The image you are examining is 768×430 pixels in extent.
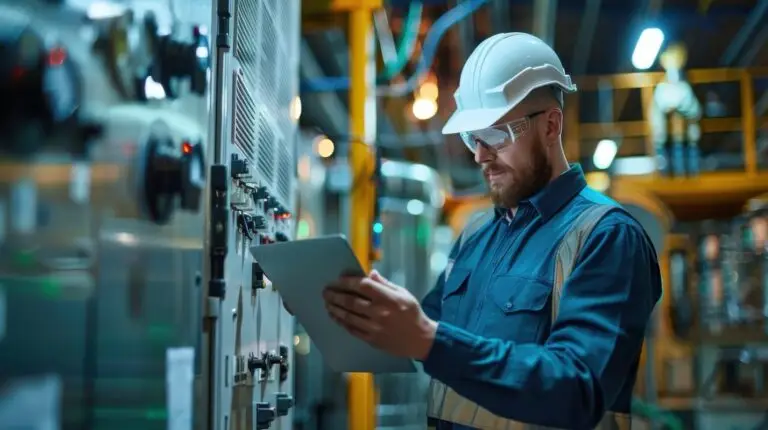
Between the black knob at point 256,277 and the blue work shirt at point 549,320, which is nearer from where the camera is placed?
the blue work shirt at point 549,320

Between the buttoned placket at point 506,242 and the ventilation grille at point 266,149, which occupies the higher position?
the ventilation grille at point 266,149

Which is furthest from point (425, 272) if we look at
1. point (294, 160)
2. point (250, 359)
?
point (250, 359)

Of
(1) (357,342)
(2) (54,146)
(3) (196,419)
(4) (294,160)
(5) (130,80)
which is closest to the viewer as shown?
(2) (54,146)

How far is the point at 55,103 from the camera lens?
1112mm

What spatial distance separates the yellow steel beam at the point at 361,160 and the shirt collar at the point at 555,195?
2464 mm

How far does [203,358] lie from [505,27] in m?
5.95

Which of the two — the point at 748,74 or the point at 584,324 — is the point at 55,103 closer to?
the point at 584,324

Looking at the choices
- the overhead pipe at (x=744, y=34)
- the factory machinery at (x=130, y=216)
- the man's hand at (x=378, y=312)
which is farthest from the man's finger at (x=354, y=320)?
the overhead pipe at (x=744, y=34)

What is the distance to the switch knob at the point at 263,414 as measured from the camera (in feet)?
7.27

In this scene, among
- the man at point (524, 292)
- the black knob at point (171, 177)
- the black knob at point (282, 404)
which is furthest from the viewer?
the black knob at point (282, 404)

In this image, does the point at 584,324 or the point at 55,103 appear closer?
the point at 55,103

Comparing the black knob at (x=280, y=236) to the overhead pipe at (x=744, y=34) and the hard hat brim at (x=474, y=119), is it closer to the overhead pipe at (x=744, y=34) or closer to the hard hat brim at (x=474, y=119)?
the hard hat brim at (x=474, y=119)

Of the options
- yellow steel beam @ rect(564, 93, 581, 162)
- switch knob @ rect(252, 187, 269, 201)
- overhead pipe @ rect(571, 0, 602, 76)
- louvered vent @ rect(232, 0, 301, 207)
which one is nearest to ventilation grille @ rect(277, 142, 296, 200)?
louvered vent @ rect(232, 0, 301, 207)

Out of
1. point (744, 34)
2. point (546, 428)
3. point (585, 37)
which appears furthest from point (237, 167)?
point (744, 34)
